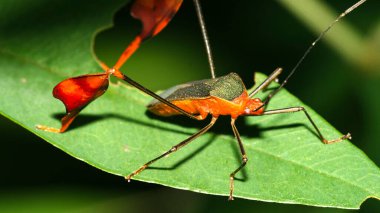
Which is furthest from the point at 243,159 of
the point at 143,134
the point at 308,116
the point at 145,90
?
the point at 145,90

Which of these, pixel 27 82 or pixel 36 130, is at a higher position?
pixel 27 82

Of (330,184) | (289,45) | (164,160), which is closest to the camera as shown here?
(330,184)

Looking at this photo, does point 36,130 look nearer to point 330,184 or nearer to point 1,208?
point 1,208

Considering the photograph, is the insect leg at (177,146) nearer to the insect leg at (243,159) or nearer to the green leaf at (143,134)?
the green leaf at (143,134)

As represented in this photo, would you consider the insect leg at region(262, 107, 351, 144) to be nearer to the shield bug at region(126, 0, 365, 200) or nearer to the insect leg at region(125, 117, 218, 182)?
the shield bug at region(126, 0, 365, 200)

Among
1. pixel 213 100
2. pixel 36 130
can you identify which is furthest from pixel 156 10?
pixel 36 130

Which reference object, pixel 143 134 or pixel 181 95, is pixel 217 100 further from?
pixel 143 134
